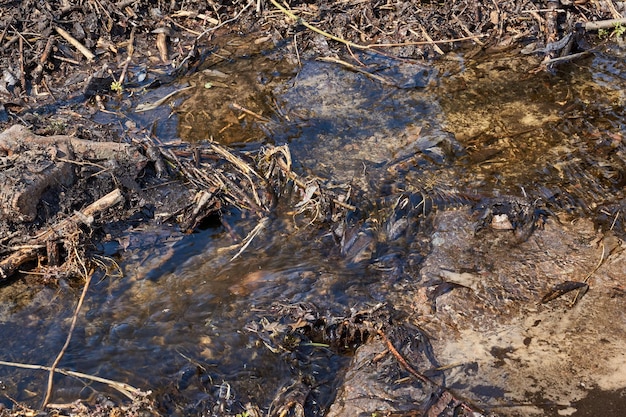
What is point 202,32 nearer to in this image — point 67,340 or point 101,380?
point 67,340

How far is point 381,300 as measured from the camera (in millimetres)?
3514

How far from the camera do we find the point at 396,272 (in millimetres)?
3686

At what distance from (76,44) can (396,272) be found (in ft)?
13.1

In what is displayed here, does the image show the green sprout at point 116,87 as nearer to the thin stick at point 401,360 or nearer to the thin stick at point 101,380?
the thin stick at point 101,380

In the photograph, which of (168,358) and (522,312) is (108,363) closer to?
(168,358)

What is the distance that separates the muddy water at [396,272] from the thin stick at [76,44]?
1.14 meters

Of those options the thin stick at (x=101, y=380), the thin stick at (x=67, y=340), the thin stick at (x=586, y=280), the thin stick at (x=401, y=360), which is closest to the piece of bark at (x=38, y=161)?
the thin stick at (x=67, y=340)

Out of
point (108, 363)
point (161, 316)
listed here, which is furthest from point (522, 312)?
point (108, 363)

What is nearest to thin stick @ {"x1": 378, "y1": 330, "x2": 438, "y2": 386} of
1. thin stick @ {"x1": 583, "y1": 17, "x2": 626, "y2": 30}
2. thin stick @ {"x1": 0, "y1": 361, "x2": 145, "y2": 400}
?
thin stick @ {"x1": 0, "y1": 361, "x2": 145, "y2": 400}

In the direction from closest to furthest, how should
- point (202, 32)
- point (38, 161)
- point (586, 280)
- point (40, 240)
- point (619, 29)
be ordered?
point (586, 280)
point (40, 240)
point (38, 161)
point (619, 29)
point (202, 32)

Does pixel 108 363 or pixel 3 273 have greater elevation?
pixel 3 273

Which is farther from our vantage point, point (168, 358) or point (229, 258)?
point (229, 258)

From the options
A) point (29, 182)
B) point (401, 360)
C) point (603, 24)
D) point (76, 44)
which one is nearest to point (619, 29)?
point (603, 24)

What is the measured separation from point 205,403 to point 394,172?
85.3 inches
